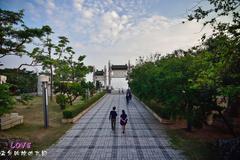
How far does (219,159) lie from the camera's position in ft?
34.8

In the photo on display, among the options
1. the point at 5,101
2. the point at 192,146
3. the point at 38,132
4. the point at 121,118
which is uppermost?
A: the point at 5,101

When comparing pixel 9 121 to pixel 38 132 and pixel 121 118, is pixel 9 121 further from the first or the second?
pixel 121 118

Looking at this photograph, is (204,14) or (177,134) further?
(177,134)

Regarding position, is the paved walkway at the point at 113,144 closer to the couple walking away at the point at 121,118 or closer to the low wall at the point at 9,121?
the couple walking away at the point at 121,118

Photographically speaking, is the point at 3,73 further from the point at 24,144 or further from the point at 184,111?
the point at 184,111

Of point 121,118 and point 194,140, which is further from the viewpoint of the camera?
point 121,118

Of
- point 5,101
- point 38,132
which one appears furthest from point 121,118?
point 5,101

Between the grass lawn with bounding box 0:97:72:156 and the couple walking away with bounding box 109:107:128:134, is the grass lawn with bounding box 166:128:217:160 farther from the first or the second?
the grass lawn with bounding box 0:97:72:156

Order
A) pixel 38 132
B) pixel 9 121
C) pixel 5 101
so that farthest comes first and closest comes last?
1. pixel 9 121
2. pixel 38 132
3. pixel 5 101

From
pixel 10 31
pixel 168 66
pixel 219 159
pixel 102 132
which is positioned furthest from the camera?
pixel 10 31

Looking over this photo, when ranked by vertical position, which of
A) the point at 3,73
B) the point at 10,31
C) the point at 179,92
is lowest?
the point at 179,92

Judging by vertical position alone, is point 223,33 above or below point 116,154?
above

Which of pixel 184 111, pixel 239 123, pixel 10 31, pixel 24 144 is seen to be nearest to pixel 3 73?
pixel 10 31

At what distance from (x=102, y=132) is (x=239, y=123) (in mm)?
10436
